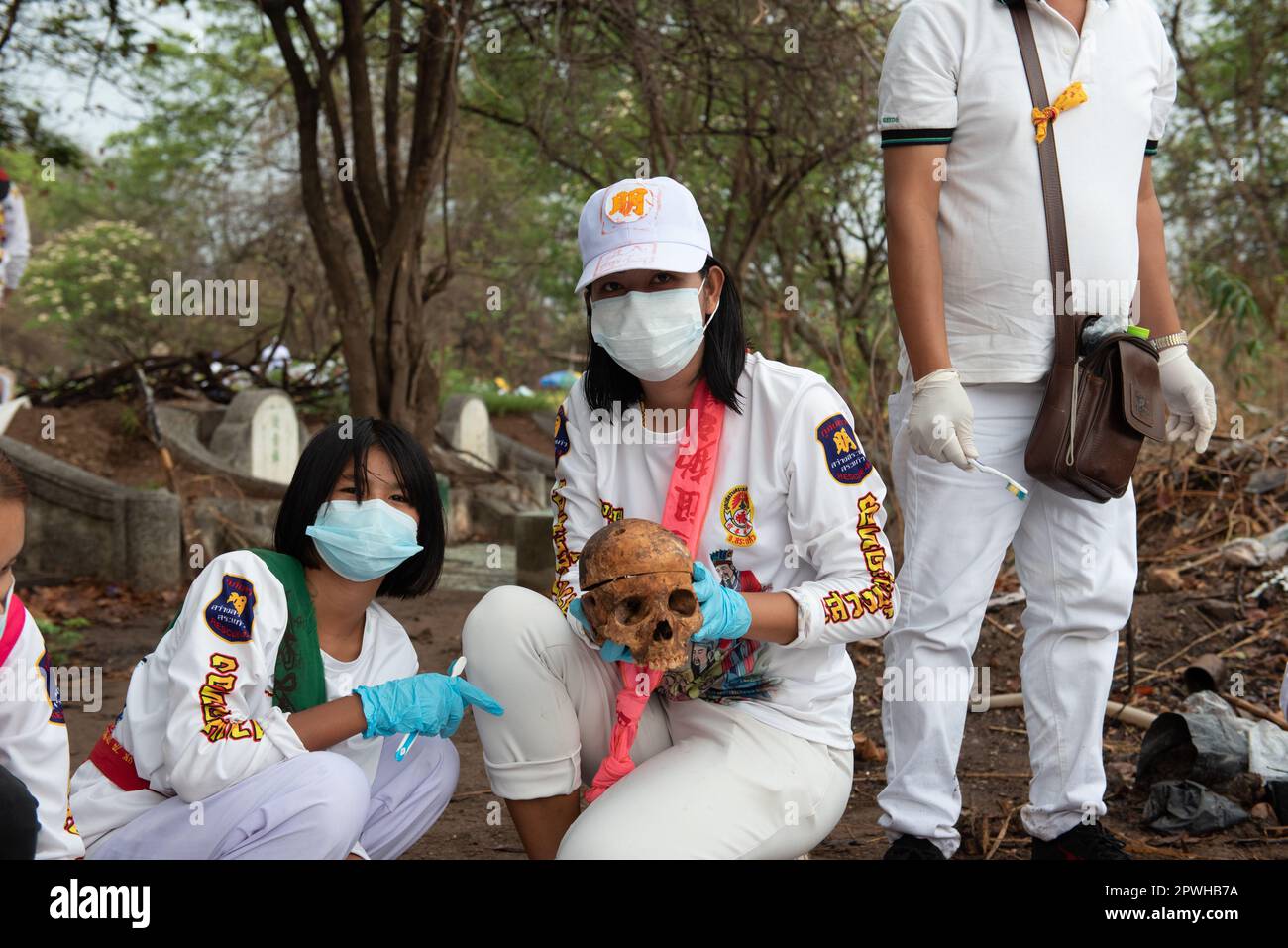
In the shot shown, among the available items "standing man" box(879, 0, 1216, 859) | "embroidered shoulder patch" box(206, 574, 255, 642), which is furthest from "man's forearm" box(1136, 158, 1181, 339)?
"embroidered shoulder patch" box(206, 574, 255, 642)

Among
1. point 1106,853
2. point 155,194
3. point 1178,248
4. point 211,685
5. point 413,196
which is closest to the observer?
point 211,685

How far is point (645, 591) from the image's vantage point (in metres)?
2.23

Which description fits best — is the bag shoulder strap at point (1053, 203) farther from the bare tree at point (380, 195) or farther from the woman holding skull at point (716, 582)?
the bare tree at point (380, 195)

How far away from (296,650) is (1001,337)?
173 cm

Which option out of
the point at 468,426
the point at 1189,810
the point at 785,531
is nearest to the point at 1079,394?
the point at 785,531

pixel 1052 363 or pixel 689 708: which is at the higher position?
pixel 1052 363

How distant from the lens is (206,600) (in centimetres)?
234

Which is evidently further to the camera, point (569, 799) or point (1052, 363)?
point (1052, 363)

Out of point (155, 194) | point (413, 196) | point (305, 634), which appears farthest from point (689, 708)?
point (155, 194)

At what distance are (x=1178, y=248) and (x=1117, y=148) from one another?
40.7 ft

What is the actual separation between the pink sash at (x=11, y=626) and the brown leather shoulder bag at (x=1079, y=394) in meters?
2.09

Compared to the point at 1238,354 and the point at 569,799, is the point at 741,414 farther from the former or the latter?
the point at 1238,354

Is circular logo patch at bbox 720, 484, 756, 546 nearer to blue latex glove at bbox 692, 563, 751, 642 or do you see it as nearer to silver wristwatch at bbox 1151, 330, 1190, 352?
blue latex glove at bbox 692, 563, 751, 642

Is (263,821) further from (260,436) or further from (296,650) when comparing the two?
(260,436)
